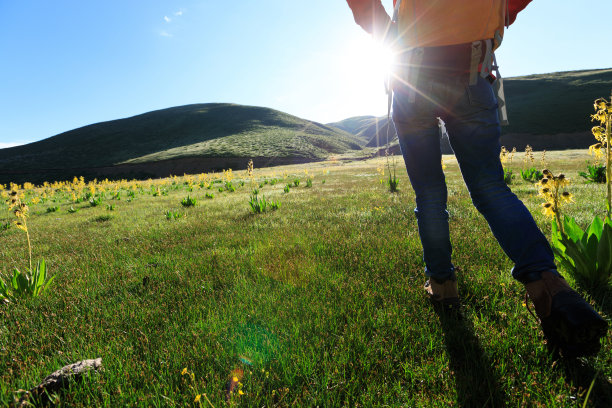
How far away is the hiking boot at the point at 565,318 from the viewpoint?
137 centimetres

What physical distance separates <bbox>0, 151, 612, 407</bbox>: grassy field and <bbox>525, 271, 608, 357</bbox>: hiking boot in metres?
0.13

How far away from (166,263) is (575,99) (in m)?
107

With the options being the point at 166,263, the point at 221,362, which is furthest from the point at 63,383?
the point at 166,263

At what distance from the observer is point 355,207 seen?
22.7 ft

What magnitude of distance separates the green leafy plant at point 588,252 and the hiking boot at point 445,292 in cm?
97

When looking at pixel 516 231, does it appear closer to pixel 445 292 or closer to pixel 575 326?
pixel 575 326

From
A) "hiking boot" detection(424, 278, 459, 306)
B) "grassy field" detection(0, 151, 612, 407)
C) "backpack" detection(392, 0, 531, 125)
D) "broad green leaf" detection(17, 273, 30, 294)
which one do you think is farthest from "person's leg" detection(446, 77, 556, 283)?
"broad green leaf" detection(17, 273, 30, 294)

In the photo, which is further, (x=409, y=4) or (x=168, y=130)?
(x=168, y=130)

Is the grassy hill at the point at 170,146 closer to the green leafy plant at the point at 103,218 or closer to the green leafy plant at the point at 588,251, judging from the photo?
the green leafy plant at the point at 103,218

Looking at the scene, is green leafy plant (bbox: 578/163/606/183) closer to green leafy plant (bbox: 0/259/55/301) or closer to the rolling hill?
Result: green leafy plant (bbox: 0/259/55/301)

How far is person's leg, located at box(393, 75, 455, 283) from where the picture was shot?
2.16 m

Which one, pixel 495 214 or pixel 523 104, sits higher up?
pixel 523 104

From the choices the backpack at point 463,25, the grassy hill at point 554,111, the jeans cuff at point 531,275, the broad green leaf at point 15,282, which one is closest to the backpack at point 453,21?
the backpack at point 463,25

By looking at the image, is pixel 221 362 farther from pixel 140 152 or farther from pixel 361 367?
pixel 140 152
